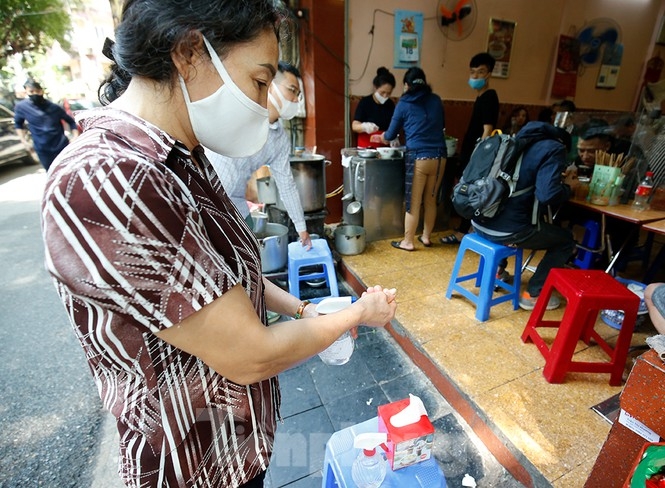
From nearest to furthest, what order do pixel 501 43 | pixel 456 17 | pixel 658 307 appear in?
pixel 658 307, pixel 456 17, pixel 501 43

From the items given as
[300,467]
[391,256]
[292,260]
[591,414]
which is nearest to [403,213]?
[391,256]

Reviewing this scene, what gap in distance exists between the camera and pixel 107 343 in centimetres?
60

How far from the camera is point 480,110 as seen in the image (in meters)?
4.20

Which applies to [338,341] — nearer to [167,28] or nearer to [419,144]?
[167,28]

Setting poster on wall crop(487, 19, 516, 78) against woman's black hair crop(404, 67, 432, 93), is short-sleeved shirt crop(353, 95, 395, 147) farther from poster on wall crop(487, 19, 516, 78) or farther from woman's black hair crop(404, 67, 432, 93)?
poster on wall crop(487, 19, 516, 78)

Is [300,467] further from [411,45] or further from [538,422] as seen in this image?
[411,45]

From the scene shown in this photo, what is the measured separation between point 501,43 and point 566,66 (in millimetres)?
1686

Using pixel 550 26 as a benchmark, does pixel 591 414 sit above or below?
below

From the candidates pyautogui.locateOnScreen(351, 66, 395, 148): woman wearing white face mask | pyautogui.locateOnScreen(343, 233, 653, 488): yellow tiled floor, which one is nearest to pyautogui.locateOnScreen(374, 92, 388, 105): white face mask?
pyautogui.locateOnScreen(351, 66, 395, 148): woman wearing white face mask

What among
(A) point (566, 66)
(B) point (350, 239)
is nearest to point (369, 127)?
(B) point (350, 239)

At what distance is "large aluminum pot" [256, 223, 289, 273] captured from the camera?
10.3 ft

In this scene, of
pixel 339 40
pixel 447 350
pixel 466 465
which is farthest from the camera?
pixel 339 40

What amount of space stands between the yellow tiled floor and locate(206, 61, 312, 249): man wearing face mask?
1.31 m

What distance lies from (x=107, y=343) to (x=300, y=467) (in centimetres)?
156
